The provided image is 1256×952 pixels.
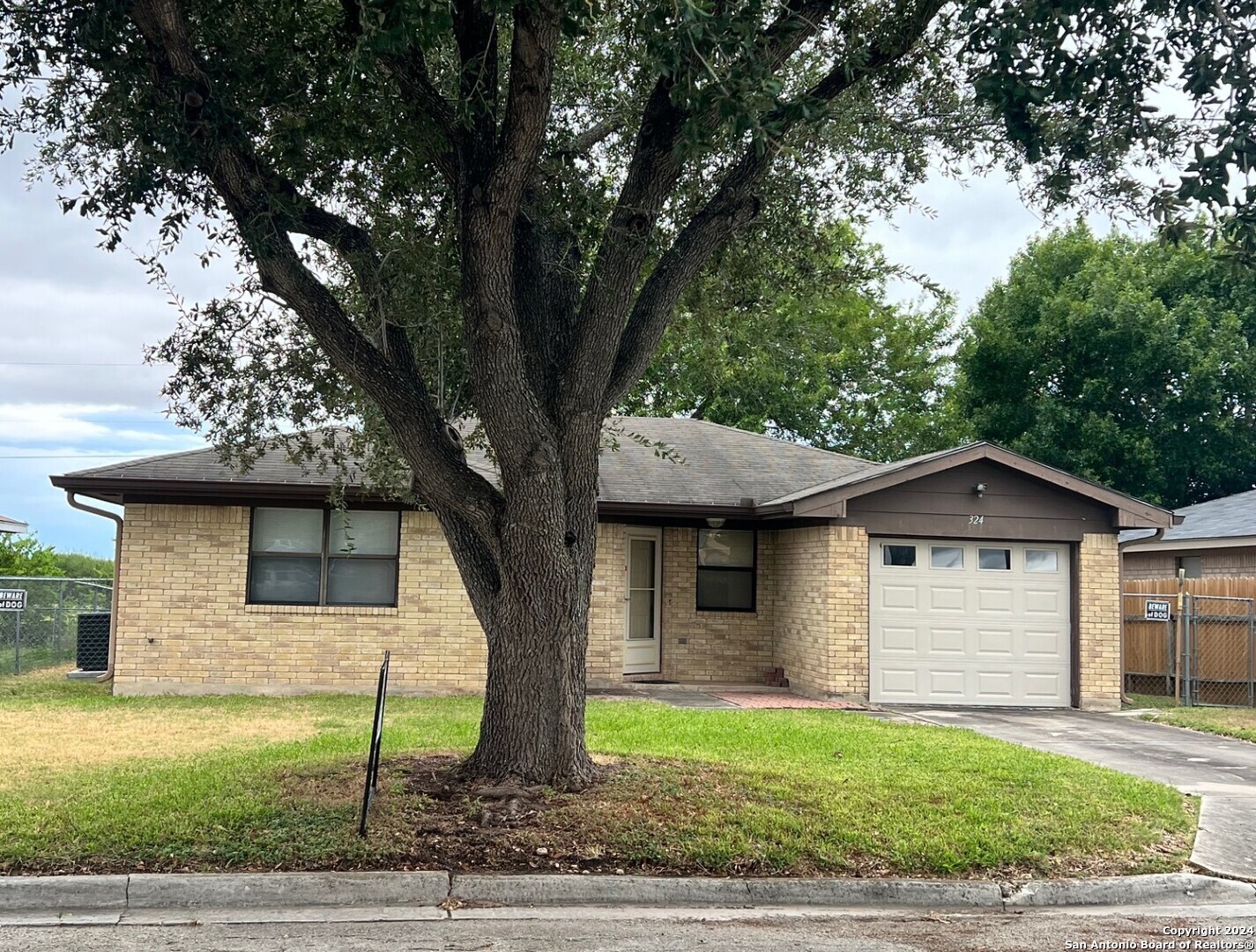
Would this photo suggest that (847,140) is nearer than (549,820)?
No

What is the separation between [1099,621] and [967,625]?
5.95ft

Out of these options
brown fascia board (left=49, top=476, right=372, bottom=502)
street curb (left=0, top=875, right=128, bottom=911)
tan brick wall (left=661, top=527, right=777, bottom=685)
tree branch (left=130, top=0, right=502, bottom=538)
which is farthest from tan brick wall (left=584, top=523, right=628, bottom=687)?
street curb (left=0, top=875, right=128, bottom=911)

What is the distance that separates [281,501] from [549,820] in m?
8.85

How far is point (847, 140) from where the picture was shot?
29.7 feet

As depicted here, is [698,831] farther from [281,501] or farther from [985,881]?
[281,501]

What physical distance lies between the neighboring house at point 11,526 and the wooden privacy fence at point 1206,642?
20.2 meters

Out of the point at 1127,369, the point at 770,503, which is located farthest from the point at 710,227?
the point at 1127,369

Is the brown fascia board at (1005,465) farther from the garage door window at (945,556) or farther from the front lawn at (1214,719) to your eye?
the front lawn at (1214,719)

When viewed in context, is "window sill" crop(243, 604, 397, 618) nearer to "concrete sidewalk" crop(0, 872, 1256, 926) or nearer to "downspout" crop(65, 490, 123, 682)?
"downspout" crop(65, 490, 123, 682)

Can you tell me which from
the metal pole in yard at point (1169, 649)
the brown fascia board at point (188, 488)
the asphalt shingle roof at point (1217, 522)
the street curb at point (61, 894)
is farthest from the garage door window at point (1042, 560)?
the street curb at point (61, 894)

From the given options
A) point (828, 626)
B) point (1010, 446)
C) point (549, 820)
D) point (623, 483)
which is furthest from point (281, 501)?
point (1010, 446)

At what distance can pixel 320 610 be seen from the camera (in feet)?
47.3

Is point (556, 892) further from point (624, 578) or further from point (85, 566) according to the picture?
point (85, 566)

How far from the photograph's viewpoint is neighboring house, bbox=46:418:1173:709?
1415 cm
